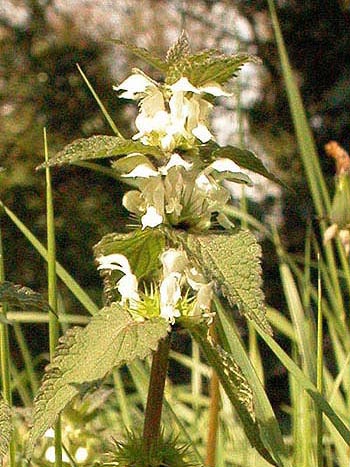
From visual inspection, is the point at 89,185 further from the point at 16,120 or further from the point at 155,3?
the point at 155,3

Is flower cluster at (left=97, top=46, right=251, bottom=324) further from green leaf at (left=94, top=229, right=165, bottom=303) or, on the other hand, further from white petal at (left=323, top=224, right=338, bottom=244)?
white petal at (left=323, top=224, right=338, bottom=244)

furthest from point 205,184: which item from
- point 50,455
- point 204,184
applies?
point 50,455

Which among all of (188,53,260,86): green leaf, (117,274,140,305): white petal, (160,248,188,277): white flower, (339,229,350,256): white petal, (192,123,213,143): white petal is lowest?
(117,274,140,305): white petal

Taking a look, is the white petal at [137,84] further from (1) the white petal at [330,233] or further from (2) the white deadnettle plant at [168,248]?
(1) the white petal at [330,233]

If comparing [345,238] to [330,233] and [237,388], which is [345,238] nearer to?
[330,233]

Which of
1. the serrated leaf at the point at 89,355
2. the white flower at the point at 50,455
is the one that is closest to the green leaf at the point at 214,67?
the serrated leaf at the point at 89,355

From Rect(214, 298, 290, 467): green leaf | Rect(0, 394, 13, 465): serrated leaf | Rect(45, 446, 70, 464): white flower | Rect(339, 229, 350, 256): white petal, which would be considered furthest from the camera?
Rect(339, 229, 350, 256): white petal

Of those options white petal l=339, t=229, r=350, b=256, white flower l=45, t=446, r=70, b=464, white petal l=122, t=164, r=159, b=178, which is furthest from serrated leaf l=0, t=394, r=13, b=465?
white petal l=339, t=229, r=350, b=256
